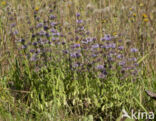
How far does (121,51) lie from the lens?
2.76 meters

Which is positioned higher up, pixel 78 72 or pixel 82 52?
pixel 82 52

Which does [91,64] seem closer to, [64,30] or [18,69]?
[64,30]

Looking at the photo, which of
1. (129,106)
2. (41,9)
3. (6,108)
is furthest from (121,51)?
(6,108)

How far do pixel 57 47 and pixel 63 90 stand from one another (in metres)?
0.41

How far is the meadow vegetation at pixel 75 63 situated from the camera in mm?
2561

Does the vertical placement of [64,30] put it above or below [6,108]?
above

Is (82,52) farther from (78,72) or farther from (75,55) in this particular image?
(78,72)

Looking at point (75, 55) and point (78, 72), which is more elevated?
point (75, 55)

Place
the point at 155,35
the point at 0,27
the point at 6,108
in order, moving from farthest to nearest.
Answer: the point at 0,27 < the point at 155,35 < the point at 6,108

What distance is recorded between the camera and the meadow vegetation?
8.40ft

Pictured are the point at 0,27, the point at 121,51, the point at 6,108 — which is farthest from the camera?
the point at 0,27

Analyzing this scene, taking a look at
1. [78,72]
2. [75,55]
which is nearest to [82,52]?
[75,55]

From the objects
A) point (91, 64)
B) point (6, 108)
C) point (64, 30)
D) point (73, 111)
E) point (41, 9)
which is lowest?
point (73, 111)

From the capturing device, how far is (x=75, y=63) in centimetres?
267
